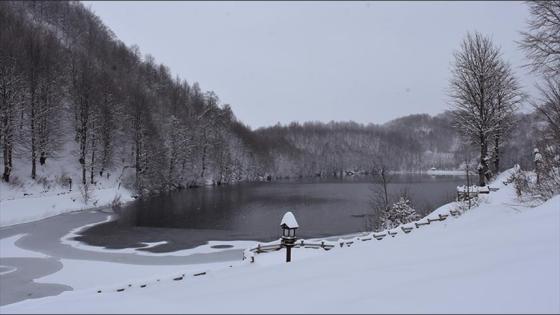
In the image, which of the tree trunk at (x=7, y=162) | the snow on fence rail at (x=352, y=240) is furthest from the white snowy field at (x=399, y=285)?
the tree trunk at (x=7, y=162)

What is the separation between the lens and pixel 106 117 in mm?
51375

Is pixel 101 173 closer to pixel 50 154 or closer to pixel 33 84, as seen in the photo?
pixel 50 154

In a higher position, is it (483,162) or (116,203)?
(483,162)

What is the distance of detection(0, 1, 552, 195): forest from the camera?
131 feet

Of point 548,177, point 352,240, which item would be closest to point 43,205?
point 352,240

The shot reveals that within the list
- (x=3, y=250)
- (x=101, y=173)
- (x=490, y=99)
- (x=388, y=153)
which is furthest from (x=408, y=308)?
(x=388, y=153)

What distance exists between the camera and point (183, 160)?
227 feet

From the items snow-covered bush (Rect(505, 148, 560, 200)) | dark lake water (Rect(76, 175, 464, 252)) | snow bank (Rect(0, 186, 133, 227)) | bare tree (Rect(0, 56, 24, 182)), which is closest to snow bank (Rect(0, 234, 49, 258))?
dark lake water (Rect(76, 175, 464, 252))

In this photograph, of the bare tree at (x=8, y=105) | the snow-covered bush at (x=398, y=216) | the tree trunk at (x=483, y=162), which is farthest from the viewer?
the bare tree at (x=8, y=105)

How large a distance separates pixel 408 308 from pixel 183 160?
67712mm

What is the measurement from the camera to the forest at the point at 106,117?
131ft

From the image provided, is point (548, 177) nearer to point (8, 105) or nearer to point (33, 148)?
point (8, 105)

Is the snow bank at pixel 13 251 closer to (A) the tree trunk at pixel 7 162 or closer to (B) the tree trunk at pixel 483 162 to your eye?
(A) the tree trunk at pixel 7 162

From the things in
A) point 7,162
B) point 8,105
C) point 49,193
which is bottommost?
point 49,193
